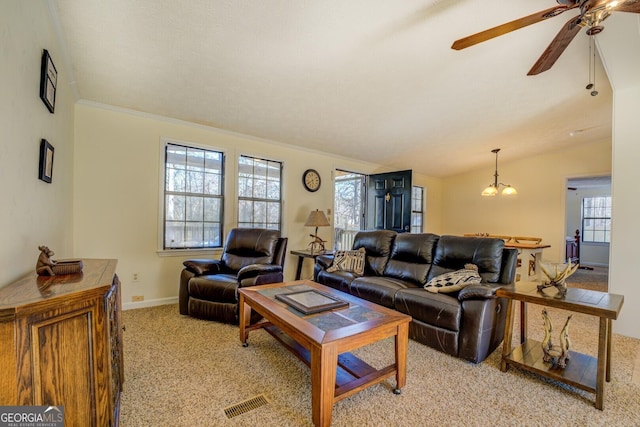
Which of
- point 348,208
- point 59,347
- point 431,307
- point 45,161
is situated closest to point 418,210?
point 348,208

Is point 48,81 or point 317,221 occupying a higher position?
point 48,81

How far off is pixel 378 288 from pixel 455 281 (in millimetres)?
713

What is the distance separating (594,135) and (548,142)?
672 mm

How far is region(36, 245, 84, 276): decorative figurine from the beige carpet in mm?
874

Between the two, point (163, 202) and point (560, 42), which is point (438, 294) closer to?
point (560, 42)

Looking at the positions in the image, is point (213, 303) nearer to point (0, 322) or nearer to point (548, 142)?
point (0, 322)

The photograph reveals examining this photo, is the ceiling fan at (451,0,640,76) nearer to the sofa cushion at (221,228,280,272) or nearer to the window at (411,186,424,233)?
the sofa cushion at (221,228,280,272)

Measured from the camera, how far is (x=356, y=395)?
6.03 ft

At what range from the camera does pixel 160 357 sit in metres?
2.27

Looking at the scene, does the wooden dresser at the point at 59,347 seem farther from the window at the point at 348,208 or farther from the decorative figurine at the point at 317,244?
the window at the point at 348,208

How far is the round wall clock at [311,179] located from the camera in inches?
189

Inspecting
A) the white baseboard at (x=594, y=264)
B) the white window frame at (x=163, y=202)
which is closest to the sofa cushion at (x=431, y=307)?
the white window frame at (x=163, y=202)

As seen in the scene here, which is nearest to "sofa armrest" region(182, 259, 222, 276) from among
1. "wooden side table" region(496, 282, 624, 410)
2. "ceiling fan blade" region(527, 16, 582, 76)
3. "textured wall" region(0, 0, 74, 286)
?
"textured wall" region(0, 0, 74, 286)

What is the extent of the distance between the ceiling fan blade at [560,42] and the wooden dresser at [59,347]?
9.24 ft
